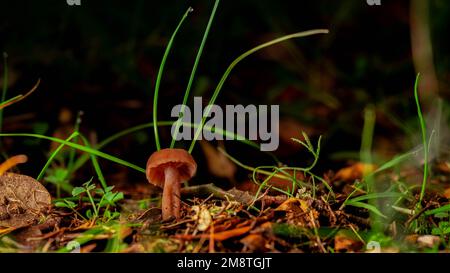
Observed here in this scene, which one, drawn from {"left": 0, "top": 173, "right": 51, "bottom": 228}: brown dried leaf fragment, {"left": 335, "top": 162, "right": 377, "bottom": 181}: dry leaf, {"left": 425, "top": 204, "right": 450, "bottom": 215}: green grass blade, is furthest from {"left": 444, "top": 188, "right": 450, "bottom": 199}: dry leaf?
{"left": 0, "top": 173, "right": 51, "bottom": 228}: brown dried leaf fragment

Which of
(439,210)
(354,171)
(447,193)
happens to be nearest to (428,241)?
(439,210)

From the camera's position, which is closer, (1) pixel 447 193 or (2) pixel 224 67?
(1) pixel 447 193

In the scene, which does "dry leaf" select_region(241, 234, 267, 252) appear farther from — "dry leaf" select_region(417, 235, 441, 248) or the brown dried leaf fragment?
the brown dried leaf fragment

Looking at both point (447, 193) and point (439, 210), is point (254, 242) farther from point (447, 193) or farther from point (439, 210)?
point (447, 193)

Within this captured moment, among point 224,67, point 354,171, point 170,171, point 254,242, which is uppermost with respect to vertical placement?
point 224,67
